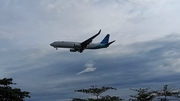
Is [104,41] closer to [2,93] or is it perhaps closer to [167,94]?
[167,94]

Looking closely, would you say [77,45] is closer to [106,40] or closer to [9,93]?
[106,40]

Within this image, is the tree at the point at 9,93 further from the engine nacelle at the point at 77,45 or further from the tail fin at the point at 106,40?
the tail fin at the point at 106,40

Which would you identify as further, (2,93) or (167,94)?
(167,94)

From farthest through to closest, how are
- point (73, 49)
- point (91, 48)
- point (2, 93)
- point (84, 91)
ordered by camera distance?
Result: point (91, 48), point (73, 49), point (84, 91), point (2, 93)

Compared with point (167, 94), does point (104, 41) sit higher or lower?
higher

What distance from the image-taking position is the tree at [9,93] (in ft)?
147

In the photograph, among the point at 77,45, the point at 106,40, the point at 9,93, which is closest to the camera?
the point at 9,93

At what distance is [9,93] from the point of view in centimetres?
4472

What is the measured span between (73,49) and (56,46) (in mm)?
4789

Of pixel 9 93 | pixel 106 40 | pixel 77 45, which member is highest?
pixel 106 40

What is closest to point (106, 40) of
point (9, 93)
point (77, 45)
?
point (77, 45)

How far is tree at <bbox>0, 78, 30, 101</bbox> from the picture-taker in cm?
4478

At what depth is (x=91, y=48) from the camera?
76312 millimetres

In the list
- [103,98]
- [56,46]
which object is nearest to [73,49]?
[56,46]
